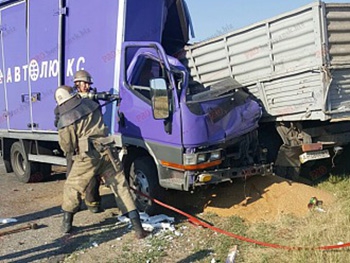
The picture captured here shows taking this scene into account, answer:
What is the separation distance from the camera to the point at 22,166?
958cm

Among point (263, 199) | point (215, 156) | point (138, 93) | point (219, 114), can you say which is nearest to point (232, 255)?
point (215, 156)

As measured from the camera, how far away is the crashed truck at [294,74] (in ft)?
19.7

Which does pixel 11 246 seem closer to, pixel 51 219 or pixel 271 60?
pixel 51 219

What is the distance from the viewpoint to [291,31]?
6.20m

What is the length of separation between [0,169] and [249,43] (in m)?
7.42

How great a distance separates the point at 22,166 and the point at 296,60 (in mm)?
6053

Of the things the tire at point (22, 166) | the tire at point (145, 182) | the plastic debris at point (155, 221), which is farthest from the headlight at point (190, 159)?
the tire at point (22, 166)

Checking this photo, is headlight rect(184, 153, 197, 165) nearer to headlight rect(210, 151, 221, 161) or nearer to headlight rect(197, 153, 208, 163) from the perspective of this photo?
headlight rect(197, 153, 208, 163)

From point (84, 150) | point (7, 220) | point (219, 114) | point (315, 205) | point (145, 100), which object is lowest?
point (7, 220)

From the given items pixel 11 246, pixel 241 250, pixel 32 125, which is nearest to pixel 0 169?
pixel 32 125

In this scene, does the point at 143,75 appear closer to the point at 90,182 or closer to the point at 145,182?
the point at 145,182

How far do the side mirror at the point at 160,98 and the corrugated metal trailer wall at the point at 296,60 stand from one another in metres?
1.73

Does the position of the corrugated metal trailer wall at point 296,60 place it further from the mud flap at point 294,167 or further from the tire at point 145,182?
the tire at point 145,182

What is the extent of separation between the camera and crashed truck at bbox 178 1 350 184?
5.99 m
